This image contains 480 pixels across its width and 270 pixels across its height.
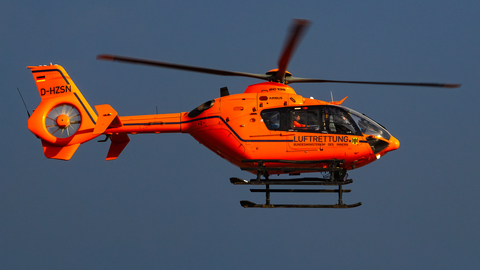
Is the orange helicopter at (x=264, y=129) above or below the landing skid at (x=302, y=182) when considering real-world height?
above

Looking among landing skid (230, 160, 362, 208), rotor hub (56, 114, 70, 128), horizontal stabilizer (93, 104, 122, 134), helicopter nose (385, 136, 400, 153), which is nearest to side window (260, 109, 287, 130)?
landing skid (230, 160, 362, 208)

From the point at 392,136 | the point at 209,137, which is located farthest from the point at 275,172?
the point at 392,136

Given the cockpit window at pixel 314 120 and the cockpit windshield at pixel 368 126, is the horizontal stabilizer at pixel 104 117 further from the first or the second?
the cockpit windshield at pixel 368 126

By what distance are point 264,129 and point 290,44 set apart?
8.96 feet

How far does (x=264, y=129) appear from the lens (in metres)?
17.0

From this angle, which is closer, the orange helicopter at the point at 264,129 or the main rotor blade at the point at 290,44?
the main rotor blade at the point at 290,44

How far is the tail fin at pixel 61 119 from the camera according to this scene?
18016 millimetres

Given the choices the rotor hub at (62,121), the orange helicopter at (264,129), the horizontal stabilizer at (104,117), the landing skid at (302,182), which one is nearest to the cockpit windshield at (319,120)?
the orange helicopter at (264,129)

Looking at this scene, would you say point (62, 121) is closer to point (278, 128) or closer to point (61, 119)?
point (61, 119)

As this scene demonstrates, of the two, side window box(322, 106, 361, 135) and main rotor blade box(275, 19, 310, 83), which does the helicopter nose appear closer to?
side window box(322, 106, 361, 135)

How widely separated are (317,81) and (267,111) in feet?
6.54

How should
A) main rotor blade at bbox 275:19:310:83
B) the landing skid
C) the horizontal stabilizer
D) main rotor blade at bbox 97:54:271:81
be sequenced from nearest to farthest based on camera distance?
1. main rotor blade at bbox 275:19:310:83
2. main rotor blade at bbox 97:54:271:81
3. the landing skid
4. the horizontal stabilizer

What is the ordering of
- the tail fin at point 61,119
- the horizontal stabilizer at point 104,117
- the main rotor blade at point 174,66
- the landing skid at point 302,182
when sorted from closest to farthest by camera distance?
the main rotor blade at point 174,66
the landing skid at point 302,182
the horizontal stabilizer at point 104,117
the tail fin at point 61,119

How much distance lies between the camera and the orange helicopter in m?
16.8
